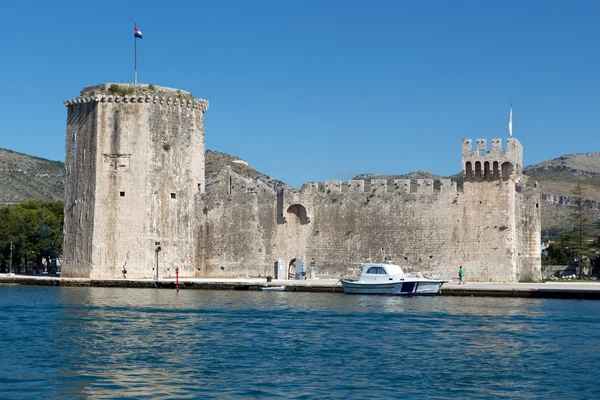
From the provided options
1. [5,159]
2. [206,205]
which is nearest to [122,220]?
[206,205]

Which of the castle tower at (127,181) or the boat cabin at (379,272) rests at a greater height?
the castle tower at (127,181)

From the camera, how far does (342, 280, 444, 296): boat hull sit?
2852 centimetres

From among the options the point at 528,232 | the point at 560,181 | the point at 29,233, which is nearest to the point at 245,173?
the point at 29,233

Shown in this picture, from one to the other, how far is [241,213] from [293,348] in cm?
1727

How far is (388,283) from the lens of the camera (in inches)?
1123

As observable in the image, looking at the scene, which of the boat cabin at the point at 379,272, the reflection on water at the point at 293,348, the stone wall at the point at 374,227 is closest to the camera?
the reflection on water at the point at 293,348

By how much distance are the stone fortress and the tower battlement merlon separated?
48 mm

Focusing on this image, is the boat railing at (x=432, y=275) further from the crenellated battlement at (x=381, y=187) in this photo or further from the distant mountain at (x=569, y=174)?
the distant mountain at (x=569, y=174)

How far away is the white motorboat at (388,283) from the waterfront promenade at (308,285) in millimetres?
588

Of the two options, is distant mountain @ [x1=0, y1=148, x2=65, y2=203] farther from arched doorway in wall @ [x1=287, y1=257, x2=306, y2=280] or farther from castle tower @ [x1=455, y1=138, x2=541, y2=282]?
castle tower @ [x1=455, y1=138, x2=541, y2=282]

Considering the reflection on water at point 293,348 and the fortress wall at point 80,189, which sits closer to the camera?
the reflection on water at point 293,348

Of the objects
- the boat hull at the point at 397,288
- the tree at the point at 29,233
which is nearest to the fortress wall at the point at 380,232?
the boat hull at the point at 397,288

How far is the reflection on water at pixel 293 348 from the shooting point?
1327 cm

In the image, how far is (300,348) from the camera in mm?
16844
